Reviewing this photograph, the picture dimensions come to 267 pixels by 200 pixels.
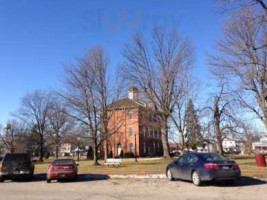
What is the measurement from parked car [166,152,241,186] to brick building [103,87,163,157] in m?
22.3

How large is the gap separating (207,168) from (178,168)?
2928 mm

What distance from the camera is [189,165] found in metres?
19.2

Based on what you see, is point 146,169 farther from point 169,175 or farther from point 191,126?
point 191,126

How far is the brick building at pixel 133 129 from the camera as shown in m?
42.7

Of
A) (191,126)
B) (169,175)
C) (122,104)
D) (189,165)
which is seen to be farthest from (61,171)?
(191,126)

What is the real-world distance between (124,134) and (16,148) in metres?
32.9

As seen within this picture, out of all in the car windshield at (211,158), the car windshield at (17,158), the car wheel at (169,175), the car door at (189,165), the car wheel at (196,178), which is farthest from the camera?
the car windshield at (17,158)

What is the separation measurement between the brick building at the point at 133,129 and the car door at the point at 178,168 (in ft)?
68.8

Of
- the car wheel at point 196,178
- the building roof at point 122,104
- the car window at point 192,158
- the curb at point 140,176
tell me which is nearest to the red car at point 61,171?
the curb at point 140,176

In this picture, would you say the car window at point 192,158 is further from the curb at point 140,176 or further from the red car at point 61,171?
the red car at point 61,171

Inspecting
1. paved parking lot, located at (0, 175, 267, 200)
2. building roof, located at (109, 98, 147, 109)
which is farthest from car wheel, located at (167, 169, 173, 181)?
building roof, located at (109, 98, 147, 109)

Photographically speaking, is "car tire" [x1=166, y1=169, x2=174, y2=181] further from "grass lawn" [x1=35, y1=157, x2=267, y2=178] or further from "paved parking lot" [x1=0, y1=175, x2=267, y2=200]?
"grass lawn" [x1=35, y1=157, x2=267, y2=178]

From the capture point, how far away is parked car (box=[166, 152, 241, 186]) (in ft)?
57.7

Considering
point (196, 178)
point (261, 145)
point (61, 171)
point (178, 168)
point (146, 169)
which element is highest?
point (261, 145)
